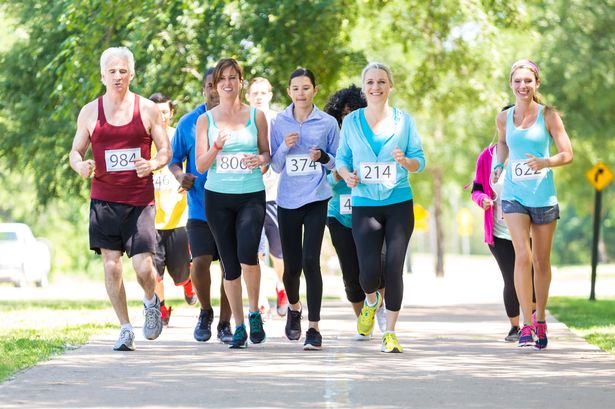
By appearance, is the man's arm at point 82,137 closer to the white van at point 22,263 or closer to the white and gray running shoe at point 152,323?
the white and gray running shoe at point 152,323

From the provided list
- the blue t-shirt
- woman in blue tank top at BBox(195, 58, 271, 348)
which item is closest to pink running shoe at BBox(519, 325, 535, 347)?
woman in blue tank top at BBox(195, 58, 271, 348)

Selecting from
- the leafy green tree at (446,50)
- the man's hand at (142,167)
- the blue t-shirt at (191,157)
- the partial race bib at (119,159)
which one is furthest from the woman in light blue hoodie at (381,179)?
the leafy green tree at (446,50)

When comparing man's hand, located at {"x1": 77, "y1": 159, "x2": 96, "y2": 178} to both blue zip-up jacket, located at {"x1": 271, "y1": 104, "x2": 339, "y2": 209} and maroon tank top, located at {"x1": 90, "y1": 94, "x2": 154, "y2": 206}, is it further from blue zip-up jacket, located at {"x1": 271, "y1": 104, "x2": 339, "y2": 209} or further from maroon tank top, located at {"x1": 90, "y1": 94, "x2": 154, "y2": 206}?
blue zip-up jacket, located at {"x1": 271, "y1": 104, "x2": 339, "y2": 209}

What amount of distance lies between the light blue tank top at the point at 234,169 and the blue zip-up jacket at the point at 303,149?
0.22 metres

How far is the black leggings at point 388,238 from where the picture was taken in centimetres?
1119

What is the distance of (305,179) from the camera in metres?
11.5

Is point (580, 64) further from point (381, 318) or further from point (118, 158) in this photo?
point (118, 158)

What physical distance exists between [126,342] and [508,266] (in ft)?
11.7

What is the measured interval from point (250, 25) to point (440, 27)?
5009mm

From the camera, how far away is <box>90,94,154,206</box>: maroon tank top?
36.0ft

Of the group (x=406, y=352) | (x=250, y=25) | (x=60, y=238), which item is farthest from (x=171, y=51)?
(x=60, y=238)

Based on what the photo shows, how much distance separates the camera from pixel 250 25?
21.9 meters

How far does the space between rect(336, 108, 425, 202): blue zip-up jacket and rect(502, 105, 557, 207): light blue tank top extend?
0.87 meters

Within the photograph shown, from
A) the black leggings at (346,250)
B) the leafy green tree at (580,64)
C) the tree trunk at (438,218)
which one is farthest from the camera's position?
the tree trunk at (438,218)
